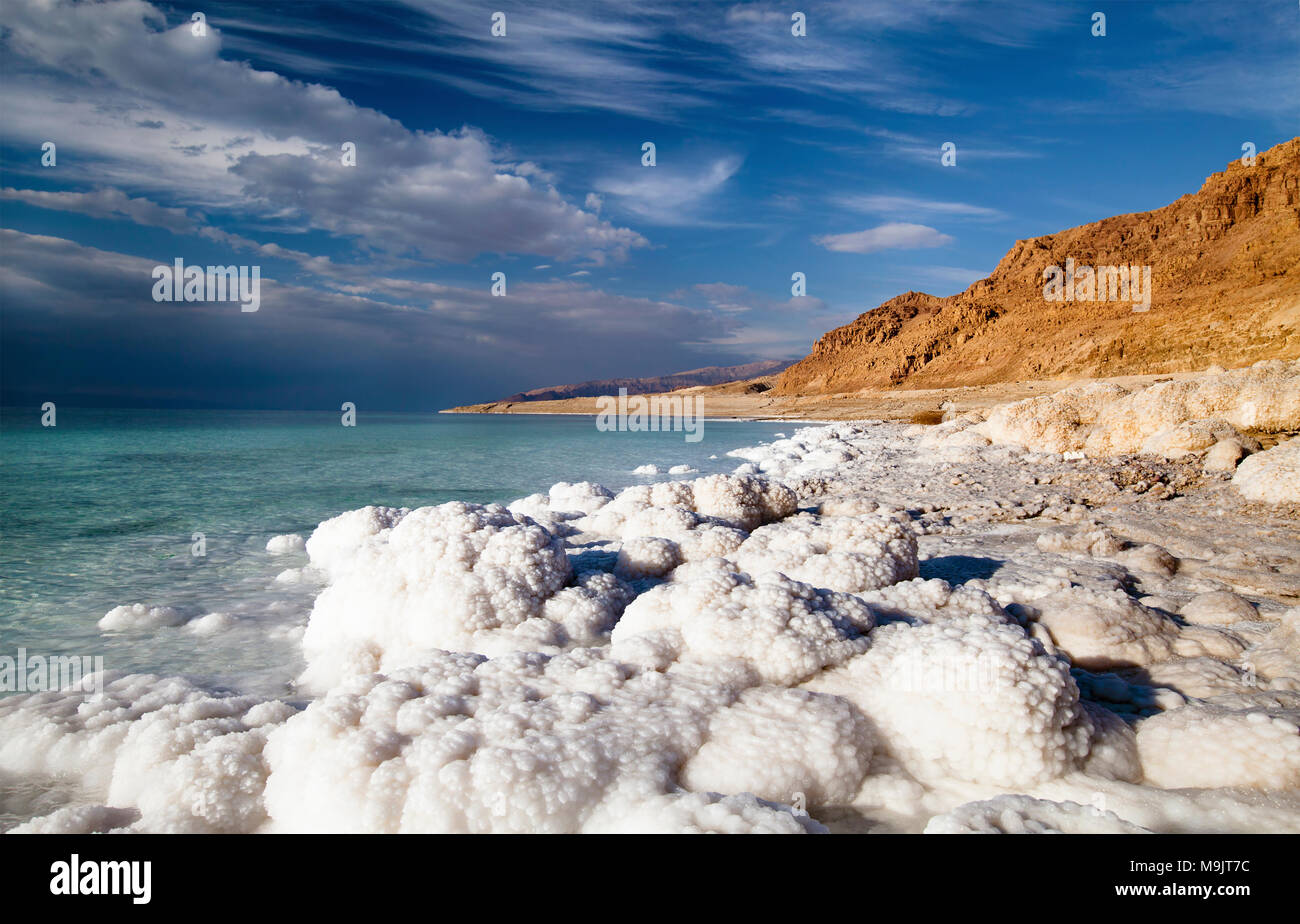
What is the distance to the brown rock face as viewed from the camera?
3931 centimetres

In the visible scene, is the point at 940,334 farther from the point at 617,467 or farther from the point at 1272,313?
the point at 617,467

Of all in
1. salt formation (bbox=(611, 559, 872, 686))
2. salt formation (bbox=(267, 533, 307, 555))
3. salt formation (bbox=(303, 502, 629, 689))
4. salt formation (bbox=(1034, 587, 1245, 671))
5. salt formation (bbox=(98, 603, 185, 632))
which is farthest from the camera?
salt formation (bbox=(267, 533, 307, 555))

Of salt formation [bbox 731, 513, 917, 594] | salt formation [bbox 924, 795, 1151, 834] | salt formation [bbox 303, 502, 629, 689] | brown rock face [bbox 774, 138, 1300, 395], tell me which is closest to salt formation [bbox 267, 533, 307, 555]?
salt formation [bbox 303, 502, 629, 689]

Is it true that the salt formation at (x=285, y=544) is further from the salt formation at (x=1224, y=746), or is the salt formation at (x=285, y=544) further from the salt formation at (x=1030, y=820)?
the salt formation at (x=1224, y=746)

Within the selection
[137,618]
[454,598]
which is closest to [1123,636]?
[454,598]

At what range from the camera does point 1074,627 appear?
372 centimetres

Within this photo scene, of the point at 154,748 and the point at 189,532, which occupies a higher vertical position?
the point at 189,532

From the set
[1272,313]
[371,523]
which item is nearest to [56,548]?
[371,523]

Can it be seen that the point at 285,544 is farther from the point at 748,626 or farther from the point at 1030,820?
the point at 1030,820

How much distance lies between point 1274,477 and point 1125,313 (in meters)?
70.4

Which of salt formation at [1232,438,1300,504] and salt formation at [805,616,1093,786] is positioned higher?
salt formation at [1232,438,1300,504]

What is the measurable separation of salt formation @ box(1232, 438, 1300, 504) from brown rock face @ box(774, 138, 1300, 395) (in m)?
28.3

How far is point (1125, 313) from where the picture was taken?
62531mm

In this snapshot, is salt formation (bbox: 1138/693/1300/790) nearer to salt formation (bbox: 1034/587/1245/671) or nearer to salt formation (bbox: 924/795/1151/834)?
salt formation (bbox: 924/795/1151/834)
